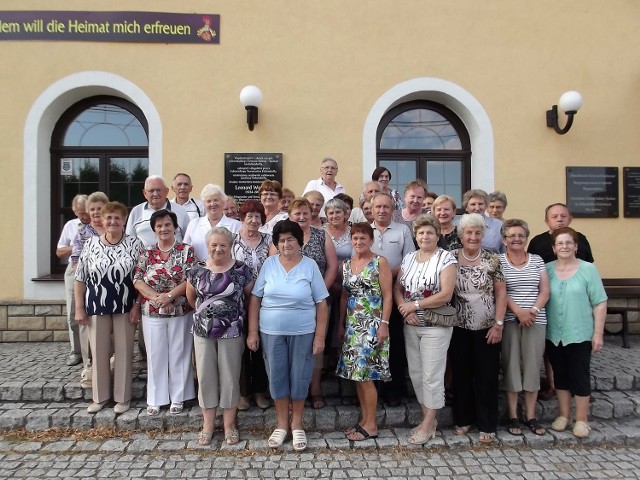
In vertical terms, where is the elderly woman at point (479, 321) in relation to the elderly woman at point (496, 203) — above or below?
below

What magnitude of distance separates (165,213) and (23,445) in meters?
2.20

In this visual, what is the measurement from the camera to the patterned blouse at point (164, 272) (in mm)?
3408

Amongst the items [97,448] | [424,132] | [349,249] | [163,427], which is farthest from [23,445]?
[424,132]

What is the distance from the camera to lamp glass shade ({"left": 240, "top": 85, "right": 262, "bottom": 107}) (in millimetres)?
5270

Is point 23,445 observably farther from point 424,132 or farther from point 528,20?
point 528,20

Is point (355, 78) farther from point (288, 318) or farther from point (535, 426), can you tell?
point (535, 426)

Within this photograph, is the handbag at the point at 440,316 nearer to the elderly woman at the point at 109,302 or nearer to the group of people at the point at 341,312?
the group of people at the point at 341,312

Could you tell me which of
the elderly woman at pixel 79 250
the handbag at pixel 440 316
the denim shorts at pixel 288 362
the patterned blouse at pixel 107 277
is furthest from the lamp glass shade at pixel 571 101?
the elderly woman at pixel 79 250

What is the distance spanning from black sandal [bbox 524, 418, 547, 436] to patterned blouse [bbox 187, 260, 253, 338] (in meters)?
2.55

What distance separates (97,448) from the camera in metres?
3.28

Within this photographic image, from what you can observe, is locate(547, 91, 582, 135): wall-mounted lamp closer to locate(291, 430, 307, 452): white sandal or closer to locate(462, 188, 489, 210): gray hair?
locate(462, 188, 489, 210): gray hair

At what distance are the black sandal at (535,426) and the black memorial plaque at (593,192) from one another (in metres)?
3.51

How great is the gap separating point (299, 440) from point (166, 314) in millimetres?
1483

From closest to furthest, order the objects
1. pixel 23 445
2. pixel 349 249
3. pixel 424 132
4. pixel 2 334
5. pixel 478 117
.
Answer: pixel 23 445
pixel 349 249
pixel 2 334
pixel 478 117
pixel 424 132
